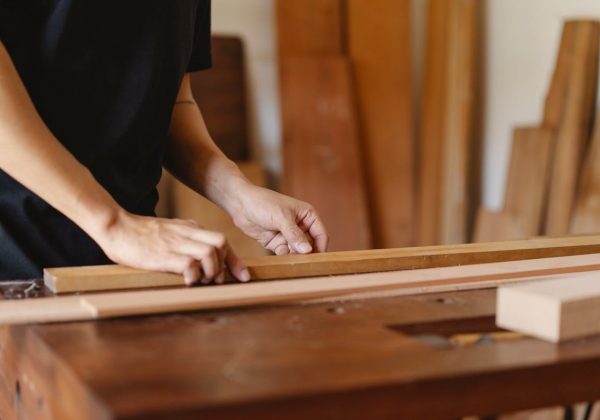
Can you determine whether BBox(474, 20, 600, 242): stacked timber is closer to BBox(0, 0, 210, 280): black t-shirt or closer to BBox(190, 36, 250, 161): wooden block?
BBox(190, 36, 250, 161): wooden block

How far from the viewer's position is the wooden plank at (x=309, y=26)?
415 centimetres

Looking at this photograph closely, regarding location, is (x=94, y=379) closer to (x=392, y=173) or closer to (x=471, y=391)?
(x=471, y=391)

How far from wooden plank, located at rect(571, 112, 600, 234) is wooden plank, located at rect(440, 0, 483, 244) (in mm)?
792

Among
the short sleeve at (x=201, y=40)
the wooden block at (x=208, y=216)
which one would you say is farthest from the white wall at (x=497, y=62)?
the short sleeve at (x=201, y=40)

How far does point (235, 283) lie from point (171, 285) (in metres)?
0.09

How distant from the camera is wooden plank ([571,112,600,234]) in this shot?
308cm

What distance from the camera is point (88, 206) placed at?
46.6 inches

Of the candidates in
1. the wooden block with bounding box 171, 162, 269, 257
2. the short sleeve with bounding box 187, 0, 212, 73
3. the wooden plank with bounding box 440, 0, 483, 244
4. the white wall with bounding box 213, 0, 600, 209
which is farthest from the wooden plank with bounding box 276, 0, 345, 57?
the short sleeve with bounding box 187, 0, 212, 73

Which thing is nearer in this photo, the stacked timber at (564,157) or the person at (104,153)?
the person at (104,153)

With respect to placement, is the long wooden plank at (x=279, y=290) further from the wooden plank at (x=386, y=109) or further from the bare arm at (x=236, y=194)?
the wooden plank at (x=386, y=109)

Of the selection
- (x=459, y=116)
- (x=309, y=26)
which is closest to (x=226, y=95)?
(x=309, y=26)

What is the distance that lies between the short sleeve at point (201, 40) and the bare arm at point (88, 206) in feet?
1.85

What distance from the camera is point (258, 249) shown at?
4109 mm

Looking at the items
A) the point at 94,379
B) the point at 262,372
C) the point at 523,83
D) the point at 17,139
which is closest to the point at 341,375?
the point at 262,372
